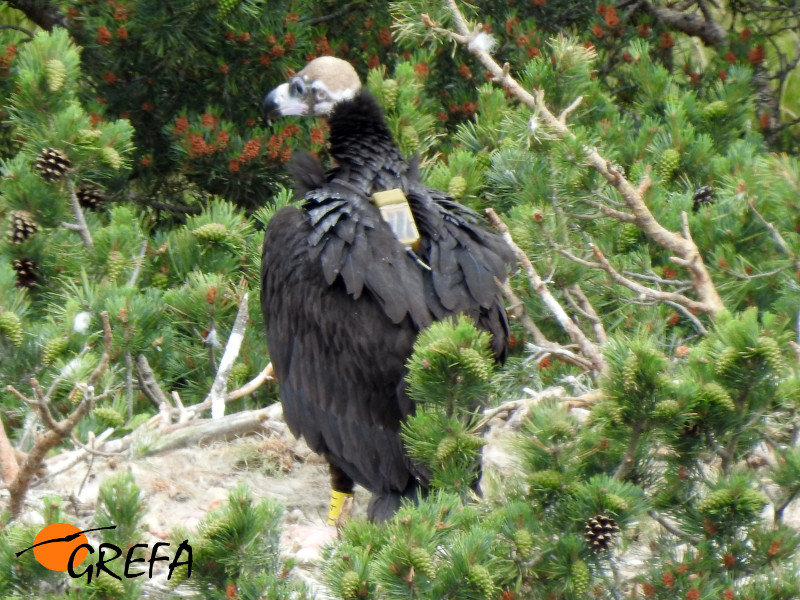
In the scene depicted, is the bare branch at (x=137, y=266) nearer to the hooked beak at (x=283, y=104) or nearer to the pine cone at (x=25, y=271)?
the pine cone at (x=25, y=271)

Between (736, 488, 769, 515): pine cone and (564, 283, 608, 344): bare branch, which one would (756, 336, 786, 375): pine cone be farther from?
(564, 283, 608, 344): bare branch

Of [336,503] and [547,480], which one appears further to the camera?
[336,503]

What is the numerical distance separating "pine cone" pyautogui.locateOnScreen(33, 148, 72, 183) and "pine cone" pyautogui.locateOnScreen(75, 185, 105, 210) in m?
0.49

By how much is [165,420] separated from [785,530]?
9.15 ft

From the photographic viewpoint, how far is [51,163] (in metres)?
4.39

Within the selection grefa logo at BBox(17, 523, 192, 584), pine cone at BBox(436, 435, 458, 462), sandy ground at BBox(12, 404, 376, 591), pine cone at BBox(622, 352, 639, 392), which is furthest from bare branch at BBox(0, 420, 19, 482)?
pine cone at BBox(622, 352, 639, 392)

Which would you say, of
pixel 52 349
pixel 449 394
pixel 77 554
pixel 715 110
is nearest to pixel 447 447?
pixel 449 394

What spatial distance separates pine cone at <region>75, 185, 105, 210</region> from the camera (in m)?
4.96

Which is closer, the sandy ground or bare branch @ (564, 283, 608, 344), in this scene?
bare branch @ (564, 283, 608, 344)

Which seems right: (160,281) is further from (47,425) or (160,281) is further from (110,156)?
(47,425)

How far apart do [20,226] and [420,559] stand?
2.74 m

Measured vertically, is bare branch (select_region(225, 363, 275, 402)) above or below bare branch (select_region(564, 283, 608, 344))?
above

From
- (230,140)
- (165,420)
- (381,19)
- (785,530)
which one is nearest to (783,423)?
(785,530)

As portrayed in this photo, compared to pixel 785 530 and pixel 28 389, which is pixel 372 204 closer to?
pixel 28 389
